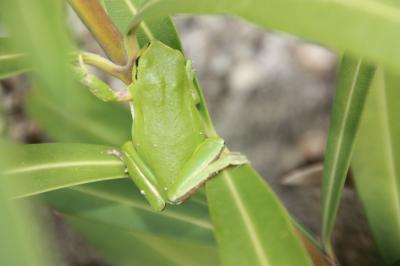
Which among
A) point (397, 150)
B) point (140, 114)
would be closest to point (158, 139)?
point (140, 114)

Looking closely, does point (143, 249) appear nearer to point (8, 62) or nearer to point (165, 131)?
point (165, 131)

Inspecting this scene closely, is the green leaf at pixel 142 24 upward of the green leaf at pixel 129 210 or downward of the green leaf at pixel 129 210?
upward

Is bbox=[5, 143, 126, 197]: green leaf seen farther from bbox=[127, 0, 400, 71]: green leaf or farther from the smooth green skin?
bbox=[127, 0, 400, 71]: green leaf

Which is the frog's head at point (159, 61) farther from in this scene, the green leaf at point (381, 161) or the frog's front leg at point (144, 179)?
the green leaf at point (381, 161)

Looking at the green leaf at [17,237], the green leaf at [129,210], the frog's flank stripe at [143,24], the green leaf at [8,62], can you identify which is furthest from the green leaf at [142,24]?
the green leaf at [17,237]

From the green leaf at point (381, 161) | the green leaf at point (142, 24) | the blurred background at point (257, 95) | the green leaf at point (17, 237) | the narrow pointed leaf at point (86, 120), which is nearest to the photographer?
the green leaf at point (17, 237)

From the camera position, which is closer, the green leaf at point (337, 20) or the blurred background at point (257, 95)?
the green leaf at point (337, 20)

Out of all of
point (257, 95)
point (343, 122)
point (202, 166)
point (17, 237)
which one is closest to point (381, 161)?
point (343, 122)

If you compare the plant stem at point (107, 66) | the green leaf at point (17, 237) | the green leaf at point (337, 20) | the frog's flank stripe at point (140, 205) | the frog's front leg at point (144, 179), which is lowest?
the frog's flank stripe at point (140, 205)
